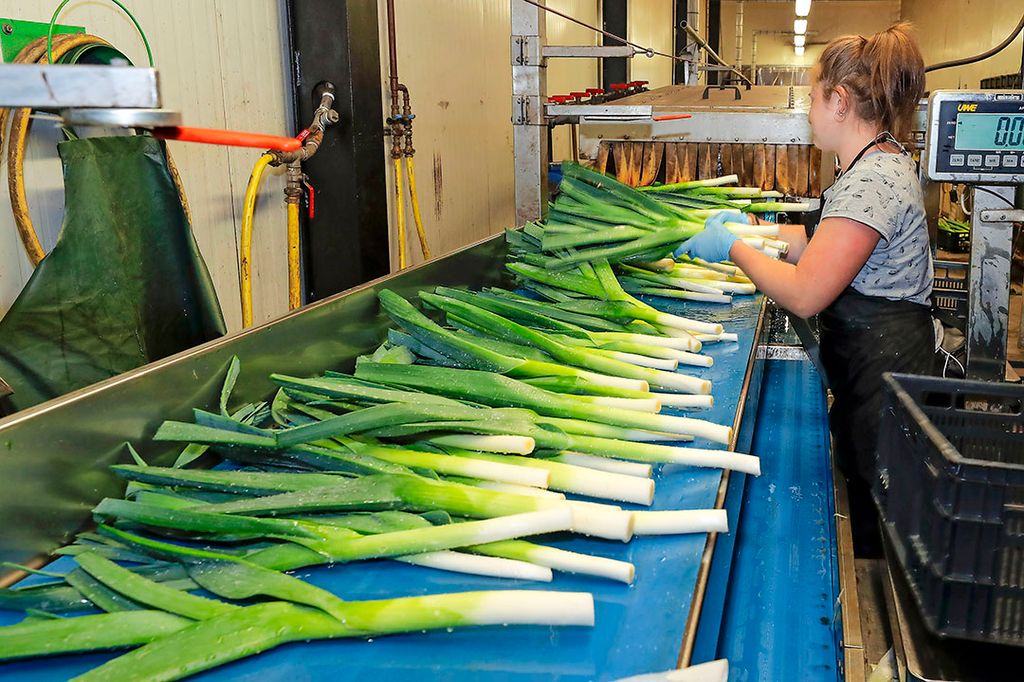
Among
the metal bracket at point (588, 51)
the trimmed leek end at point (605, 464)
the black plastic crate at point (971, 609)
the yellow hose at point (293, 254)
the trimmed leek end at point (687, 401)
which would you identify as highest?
the metal bracket at point (588, 51)

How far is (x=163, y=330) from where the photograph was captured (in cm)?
219

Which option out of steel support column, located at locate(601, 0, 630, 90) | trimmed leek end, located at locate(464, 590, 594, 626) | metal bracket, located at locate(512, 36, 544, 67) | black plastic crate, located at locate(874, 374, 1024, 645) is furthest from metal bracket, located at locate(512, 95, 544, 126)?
steel support column, located at locate(601, 0, 630, 90)

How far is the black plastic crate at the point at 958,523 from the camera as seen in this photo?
1040 millimetres

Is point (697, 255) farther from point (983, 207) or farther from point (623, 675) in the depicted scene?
point (623, 675)

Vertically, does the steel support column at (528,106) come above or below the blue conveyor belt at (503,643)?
above

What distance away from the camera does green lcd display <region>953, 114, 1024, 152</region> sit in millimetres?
2115

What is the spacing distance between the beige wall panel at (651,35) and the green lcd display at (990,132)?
798cm

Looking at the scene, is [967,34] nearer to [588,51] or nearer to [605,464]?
[588,51]

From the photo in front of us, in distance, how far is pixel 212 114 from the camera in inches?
128

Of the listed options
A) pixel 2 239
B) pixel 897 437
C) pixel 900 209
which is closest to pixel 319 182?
pixel 2 239

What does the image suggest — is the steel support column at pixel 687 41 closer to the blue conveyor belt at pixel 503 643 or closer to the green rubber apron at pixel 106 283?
the green rubber apron at pixel 106 283

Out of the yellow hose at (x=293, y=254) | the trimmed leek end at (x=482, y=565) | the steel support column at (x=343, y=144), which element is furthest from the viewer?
the steel support column at (x=343, y=144)

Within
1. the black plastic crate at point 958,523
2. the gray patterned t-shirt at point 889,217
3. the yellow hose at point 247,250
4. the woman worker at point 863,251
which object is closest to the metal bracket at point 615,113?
the woman worker at point 863,251

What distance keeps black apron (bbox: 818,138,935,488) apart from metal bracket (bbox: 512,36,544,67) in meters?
1.19
